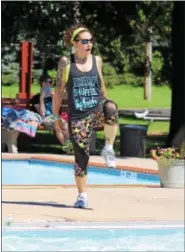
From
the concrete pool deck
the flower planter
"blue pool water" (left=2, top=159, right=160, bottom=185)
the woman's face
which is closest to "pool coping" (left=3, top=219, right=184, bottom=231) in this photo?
the concrete pool deck

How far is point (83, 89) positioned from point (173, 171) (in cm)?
274

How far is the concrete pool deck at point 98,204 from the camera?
259 inches

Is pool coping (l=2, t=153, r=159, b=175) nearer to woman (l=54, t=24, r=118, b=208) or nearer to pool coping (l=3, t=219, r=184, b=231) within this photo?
woman (l=54, t=24, r=118, b=208)

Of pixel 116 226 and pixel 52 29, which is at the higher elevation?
pixel 52 29

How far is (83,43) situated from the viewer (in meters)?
6.52

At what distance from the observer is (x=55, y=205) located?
736 centimetres

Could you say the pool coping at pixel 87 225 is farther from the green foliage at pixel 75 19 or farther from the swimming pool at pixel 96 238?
the green foliage at pixel 75 19

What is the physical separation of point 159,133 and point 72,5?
410cm

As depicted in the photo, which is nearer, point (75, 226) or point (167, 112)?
point (75, 226)

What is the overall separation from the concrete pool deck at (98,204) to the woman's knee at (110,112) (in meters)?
0.85

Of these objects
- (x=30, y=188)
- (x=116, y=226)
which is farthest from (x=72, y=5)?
(x=116, y=226)

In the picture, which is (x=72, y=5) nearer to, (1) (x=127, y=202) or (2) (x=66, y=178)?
(2) (x=66, y=178)

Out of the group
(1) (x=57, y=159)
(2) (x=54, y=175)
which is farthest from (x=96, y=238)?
(1) (x=57, y=159)

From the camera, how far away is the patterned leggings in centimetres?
660
